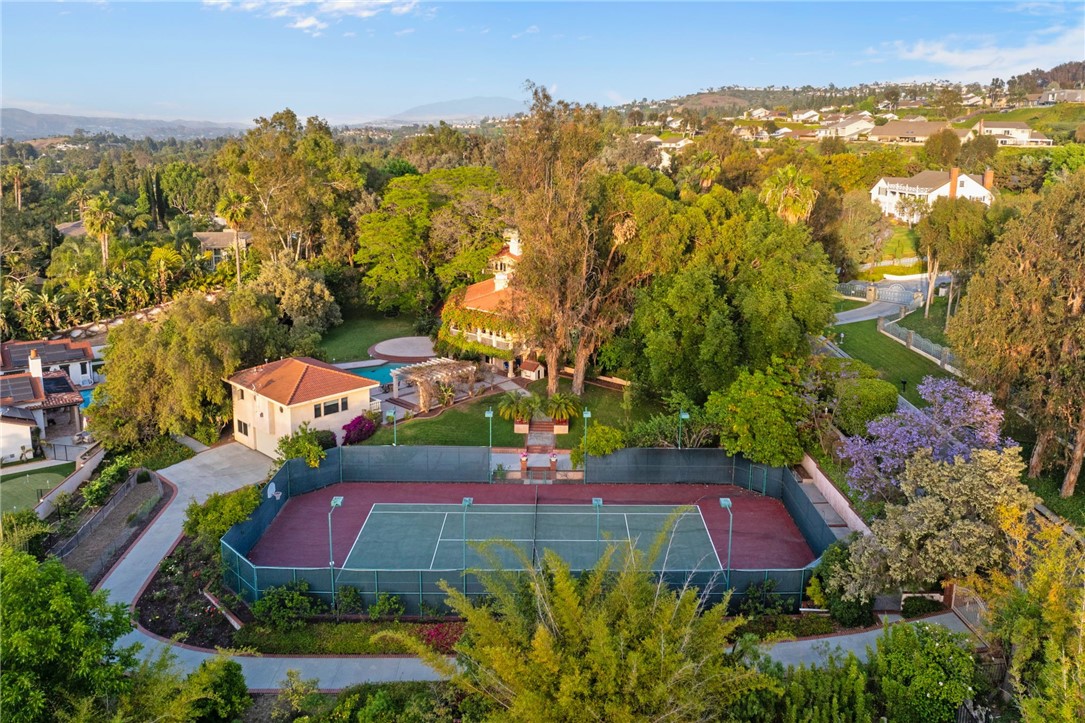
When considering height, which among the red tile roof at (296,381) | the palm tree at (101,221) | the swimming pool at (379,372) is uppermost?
the palm tree at (101,221)

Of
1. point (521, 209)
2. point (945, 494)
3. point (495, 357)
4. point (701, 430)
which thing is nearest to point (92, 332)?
point (495, 357)

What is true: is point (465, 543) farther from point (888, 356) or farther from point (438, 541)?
point (888, 356)

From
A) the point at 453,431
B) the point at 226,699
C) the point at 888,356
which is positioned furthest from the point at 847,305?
the point at 226,699

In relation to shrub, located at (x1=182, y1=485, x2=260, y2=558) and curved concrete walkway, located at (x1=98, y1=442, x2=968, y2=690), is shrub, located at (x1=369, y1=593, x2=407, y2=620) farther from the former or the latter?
shrub, located at (x1=182, y1=485, x2=260, y2=558)

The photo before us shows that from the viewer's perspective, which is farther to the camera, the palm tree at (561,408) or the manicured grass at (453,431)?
the palm tree at (561,408)

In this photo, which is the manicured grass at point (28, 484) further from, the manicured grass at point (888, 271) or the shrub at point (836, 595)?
the manicured grass at point (888, 271)

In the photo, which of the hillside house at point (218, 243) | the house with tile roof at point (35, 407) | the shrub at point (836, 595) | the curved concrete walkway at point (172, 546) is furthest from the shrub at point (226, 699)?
the hillside house at point (218, 243)

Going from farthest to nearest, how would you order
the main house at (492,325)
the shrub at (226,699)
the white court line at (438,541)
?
the main house at (492,325), the white court line at (438,541), the shrub at (226,699)
